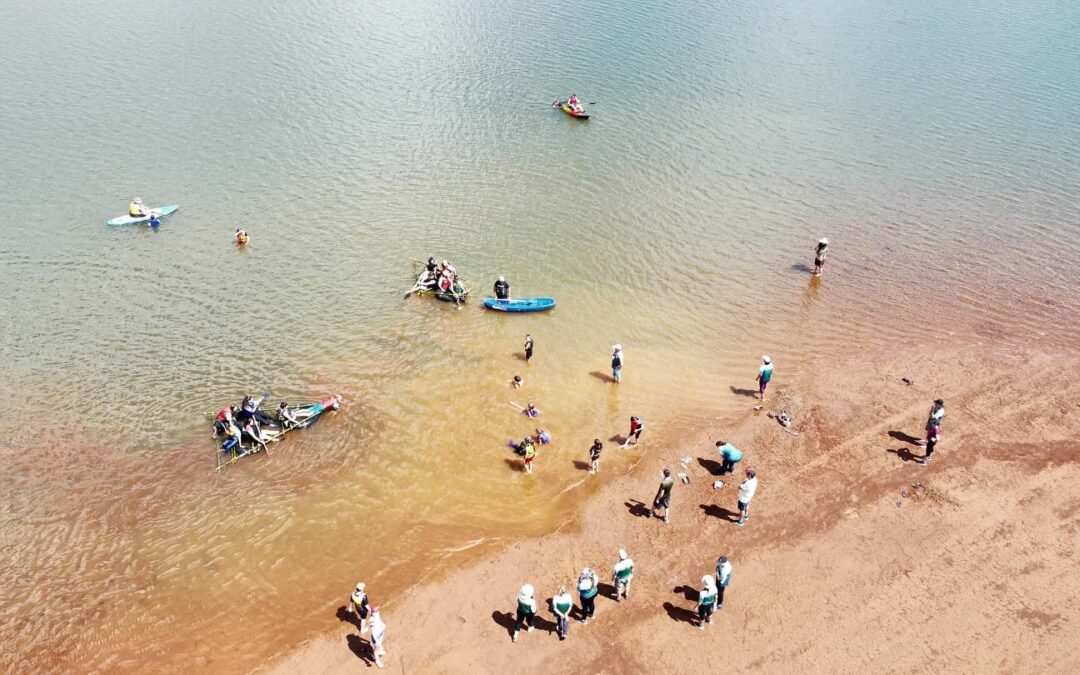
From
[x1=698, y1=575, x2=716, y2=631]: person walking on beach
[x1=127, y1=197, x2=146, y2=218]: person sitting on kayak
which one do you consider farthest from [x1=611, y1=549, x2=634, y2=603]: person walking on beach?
[x1=127, y1=197, x2=146, y2=218]: person sitting on kayak

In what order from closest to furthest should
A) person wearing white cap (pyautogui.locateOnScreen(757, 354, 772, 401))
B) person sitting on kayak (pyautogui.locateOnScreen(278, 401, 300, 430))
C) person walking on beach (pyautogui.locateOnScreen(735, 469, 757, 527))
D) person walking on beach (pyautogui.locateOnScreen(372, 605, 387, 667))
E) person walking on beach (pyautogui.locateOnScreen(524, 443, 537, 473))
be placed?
person walking on beach (pyautogui.locateOnScreen(372, 605, 387, 667)) → person walking on beach (pyautogui.locateOnScreen(735, 469, 757, 527)) → person walking on beach (pyautogui.locateOnScreen(524, 443, 537, 473)) → person sitting on kayak (pyautogui.locateOnScreen(278, 401, 300, 430)) → person wearing white cap (pyautogui.locateOnScreen(757, 354, 772, 401))

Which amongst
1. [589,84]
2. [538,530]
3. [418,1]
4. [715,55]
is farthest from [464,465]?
[418,1]

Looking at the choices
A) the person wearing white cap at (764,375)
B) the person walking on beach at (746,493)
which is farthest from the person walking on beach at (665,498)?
the person wearing white cap at (764,375)

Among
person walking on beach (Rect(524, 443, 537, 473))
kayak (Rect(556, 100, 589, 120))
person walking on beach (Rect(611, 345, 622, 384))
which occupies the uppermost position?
kayak (Rect(556, 100, 589, 120))

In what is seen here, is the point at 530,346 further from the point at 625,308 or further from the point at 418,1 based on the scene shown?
the point at 418,1

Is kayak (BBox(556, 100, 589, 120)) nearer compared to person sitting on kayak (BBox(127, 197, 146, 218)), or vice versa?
person sitting on kayak (BBox(127, 197, 146, 218))

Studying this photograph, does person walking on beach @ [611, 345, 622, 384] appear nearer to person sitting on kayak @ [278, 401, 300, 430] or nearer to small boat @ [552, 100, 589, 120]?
person sitting on kayak @ [278, 401, 300, 430]

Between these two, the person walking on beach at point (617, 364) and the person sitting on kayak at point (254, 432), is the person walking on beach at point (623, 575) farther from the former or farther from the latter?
the person sitting on kayak at point (254, 432)

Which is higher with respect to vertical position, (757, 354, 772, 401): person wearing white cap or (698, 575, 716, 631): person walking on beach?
(757, 354, 772, 401): person wearing white cap
